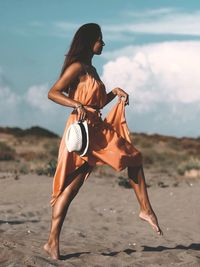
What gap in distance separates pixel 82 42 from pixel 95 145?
104cm

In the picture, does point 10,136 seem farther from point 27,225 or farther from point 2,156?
point 27,225

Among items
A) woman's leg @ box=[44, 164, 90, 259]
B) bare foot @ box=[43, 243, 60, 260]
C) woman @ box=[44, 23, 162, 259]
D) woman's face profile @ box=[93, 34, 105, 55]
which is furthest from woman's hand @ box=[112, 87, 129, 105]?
bare foot @ box=[43, 243, 60, 260]

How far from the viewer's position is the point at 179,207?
1354 cm

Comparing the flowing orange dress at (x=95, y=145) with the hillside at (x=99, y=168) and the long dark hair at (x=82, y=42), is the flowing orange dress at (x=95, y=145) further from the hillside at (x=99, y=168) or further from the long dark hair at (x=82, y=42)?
the hillside at (x=99, y=168)

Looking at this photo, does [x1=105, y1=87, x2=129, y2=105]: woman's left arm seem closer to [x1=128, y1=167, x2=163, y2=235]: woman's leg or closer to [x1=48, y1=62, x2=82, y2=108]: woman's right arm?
[x1=48, y1=62, x2=82, y2=108]: woman's right arm

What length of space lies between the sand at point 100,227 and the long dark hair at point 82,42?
2073 mm

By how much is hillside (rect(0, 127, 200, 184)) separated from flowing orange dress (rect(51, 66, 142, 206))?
1220 cm

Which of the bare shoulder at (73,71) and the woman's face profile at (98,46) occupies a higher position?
the woman's face profile at (98,46)

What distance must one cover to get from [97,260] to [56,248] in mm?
497

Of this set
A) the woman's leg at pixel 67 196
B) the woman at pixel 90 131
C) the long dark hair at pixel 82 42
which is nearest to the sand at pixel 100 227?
the woman's leg at pixel 67 196

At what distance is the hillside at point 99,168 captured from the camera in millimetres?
22719

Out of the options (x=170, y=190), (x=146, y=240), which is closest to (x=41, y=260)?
(x=146, y=240)

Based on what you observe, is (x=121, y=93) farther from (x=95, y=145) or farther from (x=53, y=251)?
(x=53, y=251)

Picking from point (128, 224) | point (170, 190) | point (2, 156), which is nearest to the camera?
point (128, 224)
